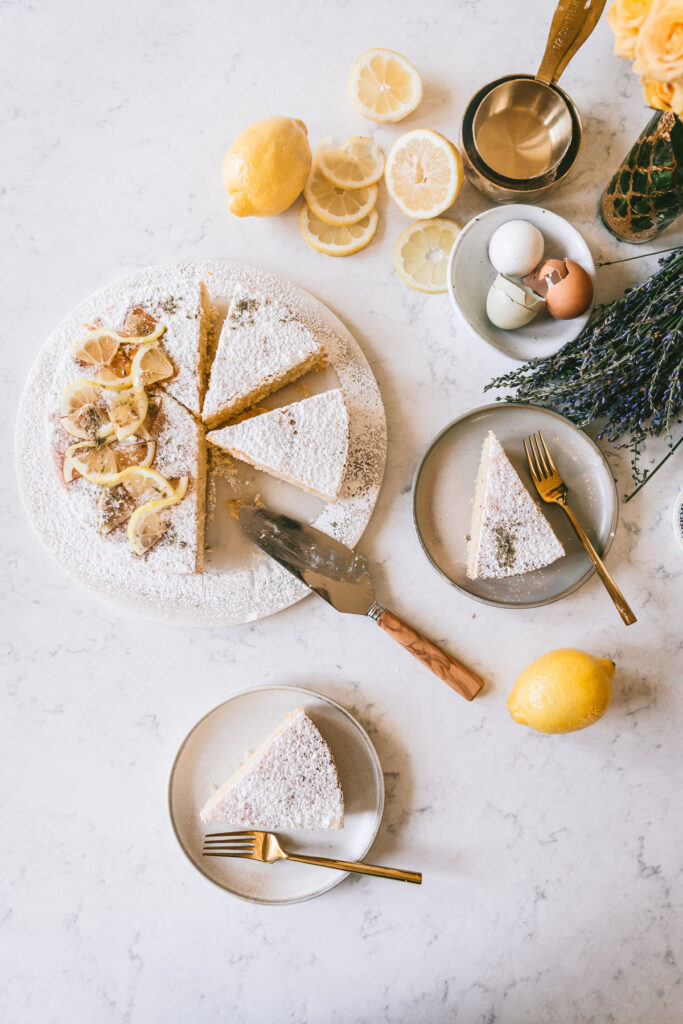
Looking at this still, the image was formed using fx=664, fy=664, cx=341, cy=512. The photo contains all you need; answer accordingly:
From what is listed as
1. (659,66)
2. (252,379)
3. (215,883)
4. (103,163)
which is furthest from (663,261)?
(215,883)

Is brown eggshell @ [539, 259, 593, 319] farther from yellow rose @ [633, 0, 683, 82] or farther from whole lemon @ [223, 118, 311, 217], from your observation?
whole lemon @ [223, 118, 311, 217]

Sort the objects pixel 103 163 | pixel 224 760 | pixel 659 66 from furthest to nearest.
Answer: pixel 103 163, pixel 224 760, pixel 659 66

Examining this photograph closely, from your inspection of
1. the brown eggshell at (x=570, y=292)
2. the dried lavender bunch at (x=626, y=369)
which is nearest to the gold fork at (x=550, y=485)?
the dried lavender bunch at (x=626, y=369)

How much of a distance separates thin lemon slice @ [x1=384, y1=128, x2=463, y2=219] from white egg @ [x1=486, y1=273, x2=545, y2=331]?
0.37 m

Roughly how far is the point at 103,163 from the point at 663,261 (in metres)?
2.13

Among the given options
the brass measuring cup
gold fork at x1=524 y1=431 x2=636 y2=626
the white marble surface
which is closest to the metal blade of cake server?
the white marble surface

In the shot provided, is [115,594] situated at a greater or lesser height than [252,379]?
lesser

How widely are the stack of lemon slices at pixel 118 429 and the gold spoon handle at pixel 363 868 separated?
48.6 inches

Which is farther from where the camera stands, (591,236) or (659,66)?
(591,236)

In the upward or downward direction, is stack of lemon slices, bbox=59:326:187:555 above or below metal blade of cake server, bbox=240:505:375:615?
above

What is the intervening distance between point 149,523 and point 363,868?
4.66ft

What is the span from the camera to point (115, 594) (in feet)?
8.07

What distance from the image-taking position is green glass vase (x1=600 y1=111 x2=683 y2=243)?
217cm

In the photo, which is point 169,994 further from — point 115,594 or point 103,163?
point 103,163
